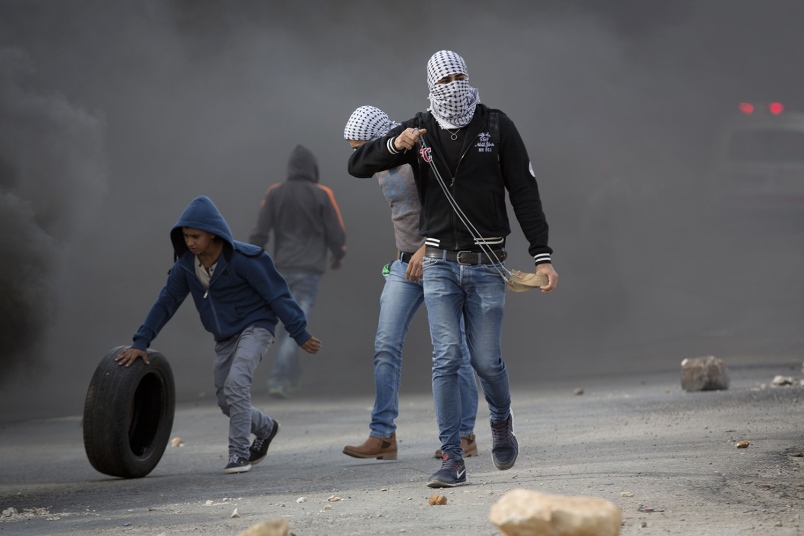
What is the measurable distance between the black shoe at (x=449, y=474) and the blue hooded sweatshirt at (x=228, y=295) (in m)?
1.69

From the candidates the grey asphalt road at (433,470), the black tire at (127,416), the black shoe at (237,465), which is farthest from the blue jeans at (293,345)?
the black shoe at (237,465)

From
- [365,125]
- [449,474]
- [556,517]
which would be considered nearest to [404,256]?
[365,125]

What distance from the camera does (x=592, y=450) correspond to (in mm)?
6176

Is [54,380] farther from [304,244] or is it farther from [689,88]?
[689,88]

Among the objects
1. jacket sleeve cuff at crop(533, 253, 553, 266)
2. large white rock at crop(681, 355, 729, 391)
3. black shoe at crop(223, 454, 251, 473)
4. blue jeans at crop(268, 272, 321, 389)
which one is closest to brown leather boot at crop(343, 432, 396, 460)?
black shoe at crop(223, 454, 251, 473)

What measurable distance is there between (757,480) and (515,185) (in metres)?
1.47

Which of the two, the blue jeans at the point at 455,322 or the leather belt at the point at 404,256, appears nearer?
the blue jeans at the point at 455,322

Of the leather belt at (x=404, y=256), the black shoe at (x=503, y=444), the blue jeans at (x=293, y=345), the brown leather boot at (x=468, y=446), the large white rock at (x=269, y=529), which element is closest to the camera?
the large white rock at (x=269, y=529)

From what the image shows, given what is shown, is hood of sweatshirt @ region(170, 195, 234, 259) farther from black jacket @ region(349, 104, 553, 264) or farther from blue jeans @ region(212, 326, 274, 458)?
black jacket @ region(349, 104, 553, 264)

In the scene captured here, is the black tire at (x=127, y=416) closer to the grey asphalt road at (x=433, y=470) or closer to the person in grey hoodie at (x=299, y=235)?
the grey asphalt road at (x=433, y=470)

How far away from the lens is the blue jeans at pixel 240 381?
6379 mm

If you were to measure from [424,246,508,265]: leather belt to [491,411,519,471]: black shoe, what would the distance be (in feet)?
2.46

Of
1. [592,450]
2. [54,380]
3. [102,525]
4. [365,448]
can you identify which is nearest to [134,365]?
[365,448]

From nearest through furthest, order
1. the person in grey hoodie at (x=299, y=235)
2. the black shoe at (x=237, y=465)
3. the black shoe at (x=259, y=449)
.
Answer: the black shoe at (x=237, y=465) < the black shoe at (x=259, y=449) < the person in grey hoodie at (x=299, y=235)
